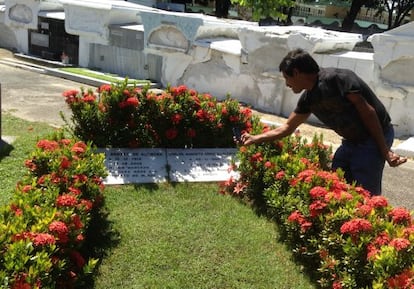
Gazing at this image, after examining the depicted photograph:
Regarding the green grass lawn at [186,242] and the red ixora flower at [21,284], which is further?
the green grass lawn at [186,242]

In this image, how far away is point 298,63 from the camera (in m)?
3.57

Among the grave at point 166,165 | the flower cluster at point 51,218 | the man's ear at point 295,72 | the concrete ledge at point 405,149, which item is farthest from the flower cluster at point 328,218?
the concrete ledge at point 405,149

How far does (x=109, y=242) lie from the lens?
13.0ft

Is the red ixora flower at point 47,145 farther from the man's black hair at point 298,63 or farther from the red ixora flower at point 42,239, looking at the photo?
the man's black hair at point 298,63

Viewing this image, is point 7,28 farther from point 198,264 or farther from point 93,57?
point 198,264

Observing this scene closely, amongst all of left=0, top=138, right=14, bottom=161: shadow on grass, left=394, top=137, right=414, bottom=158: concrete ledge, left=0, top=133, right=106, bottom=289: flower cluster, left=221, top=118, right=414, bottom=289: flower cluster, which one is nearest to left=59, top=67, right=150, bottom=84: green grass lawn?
left=0, top=138, right=14, bottom=161: shadow on grass

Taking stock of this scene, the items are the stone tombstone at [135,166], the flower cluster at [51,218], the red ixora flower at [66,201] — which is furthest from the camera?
the stone tombstone at [135,166]

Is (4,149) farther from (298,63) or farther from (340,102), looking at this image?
(340,102)

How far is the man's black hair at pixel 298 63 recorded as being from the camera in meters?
3.56

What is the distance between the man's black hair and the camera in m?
3.56

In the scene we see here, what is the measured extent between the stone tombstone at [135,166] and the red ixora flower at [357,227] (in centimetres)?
246

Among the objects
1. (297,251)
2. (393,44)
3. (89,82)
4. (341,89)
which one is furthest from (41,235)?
(89,82)

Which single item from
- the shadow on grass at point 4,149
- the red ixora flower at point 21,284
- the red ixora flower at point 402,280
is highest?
the red ixora flower at point 402,280

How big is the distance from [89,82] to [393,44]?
646cm
